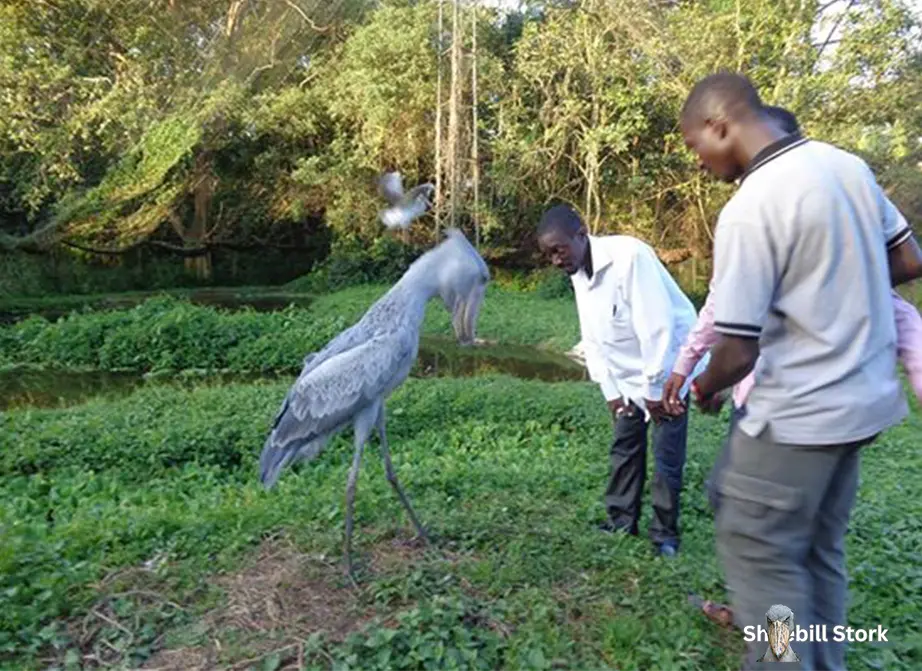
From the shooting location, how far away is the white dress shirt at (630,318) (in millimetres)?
3559

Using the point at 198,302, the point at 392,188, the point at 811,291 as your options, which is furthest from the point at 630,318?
the point at 198,302

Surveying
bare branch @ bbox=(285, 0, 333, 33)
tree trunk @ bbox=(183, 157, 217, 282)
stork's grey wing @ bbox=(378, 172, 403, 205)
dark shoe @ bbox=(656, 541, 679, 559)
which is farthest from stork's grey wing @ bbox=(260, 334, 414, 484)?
tree trunk @ bbox=(183, 157, 217, 282)

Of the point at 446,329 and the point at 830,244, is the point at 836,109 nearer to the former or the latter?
the point at 446,329

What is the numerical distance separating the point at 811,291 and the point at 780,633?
907 millimetres

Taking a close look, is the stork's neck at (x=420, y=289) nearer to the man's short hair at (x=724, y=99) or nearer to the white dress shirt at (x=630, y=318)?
the white dress shirt at (x=630, y=318)

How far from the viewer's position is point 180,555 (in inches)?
142

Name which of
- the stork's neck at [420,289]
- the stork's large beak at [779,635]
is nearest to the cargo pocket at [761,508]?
the stork's large beak at [779,635]

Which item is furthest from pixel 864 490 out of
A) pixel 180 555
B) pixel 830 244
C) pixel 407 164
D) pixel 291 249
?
pixel 291 249

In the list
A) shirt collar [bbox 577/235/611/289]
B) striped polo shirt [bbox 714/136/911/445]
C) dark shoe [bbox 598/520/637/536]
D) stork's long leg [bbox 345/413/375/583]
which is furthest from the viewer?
dark shoe [bbox 598/520/637/536]

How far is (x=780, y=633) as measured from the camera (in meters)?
2.14

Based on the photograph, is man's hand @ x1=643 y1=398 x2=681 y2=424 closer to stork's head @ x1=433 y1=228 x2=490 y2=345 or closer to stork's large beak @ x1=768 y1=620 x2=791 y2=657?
stork's head @ x1=433 y1=228 x2=490 y2=345

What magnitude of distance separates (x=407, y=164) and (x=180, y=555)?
15190mm

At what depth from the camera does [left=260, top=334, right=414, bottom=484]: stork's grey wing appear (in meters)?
3.43

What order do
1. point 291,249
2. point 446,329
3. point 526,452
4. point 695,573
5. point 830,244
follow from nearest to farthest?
point 830,244 < point 695,573 < point 526,452 < point 446,329 < point 291,249
